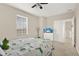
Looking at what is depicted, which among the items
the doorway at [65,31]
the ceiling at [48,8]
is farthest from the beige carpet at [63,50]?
the ceiling at [48,8]

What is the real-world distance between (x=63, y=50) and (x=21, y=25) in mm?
616

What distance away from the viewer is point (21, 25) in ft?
5.66

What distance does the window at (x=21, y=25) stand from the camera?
5.59 ft

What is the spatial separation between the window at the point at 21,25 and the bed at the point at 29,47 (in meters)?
0.09

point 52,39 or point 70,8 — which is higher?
point 70,8

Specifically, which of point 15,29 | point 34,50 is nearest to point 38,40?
point 34,50

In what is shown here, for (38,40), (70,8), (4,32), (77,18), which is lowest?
(38,40)

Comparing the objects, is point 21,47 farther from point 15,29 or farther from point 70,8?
point 70,8

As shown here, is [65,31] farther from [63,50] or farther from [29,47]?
[29,47]

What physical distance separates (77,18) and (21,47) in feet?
2.59

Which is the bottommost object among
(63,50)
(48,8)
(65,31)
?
(63,50)

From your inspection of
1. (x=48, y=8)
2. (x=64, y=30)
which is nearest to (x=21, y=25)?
(x=48, y=8)

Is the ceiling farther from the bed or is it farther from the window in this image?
the bed

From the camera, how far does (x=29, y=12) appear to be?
1.71m
